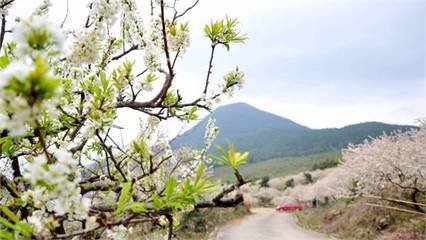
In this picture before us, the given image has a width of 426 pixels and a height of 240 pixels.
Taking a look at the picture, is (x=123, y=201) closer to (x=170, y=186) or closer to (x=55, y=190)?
(x=170, y=186)

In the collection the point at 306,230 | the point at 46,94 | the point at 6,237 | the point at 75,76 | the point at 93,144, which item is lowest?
the point at 306,230

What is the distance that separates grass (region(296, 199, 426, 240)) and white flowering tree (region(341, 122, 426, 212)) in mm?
701

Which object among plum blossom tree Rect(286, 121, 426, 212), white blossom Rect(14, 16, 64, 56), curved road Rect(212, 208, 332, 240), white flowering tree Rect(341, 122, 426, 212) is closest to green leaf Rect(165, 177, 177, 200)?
white blossom Rect(14, 16, 64, 56)

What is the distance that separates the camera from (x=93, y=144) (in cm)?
385

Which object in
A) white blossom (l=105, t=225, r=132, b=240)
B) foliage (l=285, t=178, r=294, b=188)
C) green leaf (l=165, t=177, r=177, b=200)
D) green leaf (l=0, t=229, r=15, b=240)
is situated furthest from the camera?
foliage (l=285, t=178, r=294, b=188)

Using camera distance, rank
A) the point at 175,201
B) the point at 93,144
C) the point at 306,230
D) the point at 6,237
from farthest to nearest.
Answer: the point at 306,230 → the point at 93,144 → the point at 175,201 → the point at 6,237

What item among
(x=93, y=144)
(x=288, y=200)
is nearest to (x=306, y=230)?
(x=93, y=144)

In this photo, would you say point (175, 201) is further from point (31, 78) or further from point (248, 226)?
point (248, 226)

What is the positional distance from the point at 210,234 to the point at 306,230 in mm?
4886

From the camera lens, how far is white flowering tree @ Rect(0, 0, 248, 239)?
1.13m

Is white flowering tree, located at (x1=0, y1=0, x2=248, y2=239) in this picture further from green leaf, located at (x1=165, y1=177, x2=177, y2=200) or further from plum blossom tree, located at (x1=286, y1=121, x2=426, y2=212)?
Answer: plum blossom tree, located at (x1=286, y1=121, x2=426, y2=212)

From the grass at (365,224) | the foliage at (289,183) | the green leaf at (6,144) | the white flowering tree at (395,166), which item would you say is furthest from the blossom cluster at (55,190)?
the foliage at (289,183)

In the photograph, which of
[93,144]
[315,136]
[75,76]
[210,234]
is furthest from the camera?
[315,136]

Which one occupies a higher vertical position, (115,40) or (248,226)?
(115,40)
